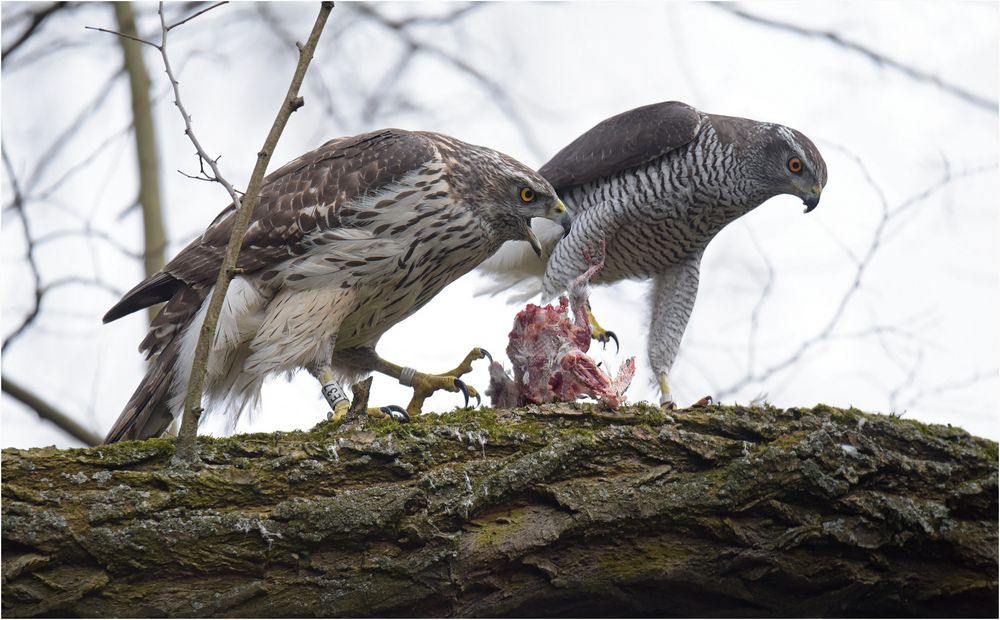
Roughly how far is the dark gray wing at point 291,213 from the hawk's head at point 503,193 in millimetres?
258

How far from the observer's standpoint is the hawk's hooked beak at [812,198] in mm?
6887

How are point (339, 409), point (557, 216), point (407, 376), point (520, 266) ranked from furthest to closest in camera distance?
1. point (520, 266)
2. point (557, 216)
3. point (407, 376)
4. point (339, 409)

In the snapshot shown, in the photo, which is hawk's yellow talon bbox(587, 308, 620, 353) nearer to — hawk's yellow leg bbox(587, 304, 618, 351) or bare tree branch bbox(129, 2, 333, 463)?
hawk's yellow leg bbox(587, 304, 618, 351)

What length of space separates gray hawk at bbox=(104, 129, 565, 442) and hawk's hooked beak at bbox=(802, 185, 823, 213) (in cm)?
251

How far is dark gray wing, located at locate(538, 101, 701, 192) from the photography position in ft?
22.4

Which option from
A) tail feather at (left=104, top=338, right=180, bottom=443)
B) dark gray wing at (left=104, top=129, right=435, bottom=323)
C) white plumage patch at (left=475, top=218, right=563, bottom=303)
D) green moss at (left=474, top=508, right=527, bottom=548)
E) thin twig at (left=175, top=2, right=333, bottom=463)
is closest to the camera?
thin twig at (left=175, top=2, right=333, bottom=463)

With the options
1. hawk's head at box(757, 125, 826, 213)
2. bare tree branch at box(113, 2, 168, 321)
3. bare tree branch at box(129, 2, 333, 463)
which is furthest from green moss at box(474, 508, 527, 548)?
hawk's head at box(757, 125, 826, 213)

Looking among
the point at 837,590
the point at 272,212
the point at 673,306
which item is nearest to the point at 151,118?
the point at 272,212

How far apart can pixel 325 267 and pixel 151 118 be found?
9.53ft

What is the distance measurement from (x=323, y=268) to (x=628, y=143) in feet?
8.98

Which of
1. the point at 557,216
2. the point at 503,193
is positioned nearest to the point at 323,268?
the point at 503,193

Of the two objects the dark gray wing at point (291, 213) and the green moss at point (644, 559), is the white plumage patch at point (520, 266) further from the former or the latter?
the green moss at point (644, 559)

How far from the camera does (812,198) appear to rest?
6922 mm

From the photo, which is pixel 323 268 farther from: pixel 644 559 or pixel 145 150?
pixel 145 150
